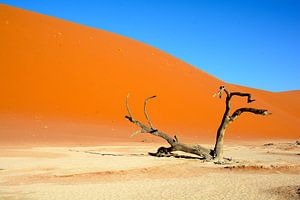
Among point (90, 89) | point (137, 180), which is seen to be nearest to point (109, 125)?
point (90, 89)

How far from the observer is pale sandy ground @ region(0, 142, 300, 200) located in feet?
24.4

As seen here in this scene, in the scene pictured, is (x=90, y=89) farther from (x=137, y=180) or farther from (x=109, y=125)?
(x=137, y=180)

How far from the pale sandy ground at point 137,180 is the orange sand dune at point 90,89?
8901 millimetres

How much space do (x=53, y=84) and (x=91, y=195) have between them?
2393 centimetres

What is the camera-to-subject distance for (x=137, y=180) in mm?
9125

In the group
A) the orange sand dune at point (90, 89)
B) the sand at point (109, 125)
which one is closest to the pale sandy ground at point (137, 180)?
the sand at point (109, 125)

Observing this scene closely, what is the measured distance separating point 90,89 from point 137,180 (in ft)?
74.9

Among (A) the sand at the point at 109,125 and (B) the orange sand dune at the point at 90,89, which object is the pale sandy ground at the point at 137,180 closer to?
(A) the sand at the point at 109,125

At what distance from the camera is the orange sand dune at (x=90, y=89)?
25094 mm

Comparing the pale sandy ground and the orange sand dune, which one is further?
the orange sand dune

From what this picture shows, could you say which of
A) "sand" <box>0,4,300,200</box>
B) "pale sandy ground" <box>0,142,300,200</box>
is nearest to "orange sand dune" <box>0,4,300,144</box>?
"sand" <box>0,4,300,200</box>

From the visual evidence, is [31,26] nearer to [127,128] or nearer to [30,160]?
[127,128]

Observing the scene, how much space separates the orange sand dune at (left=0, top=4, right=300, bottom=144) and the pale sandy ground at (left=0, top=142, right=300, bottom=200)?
8.90 m

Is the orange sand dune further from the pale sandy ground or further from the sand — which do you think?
the pale sandy ground
